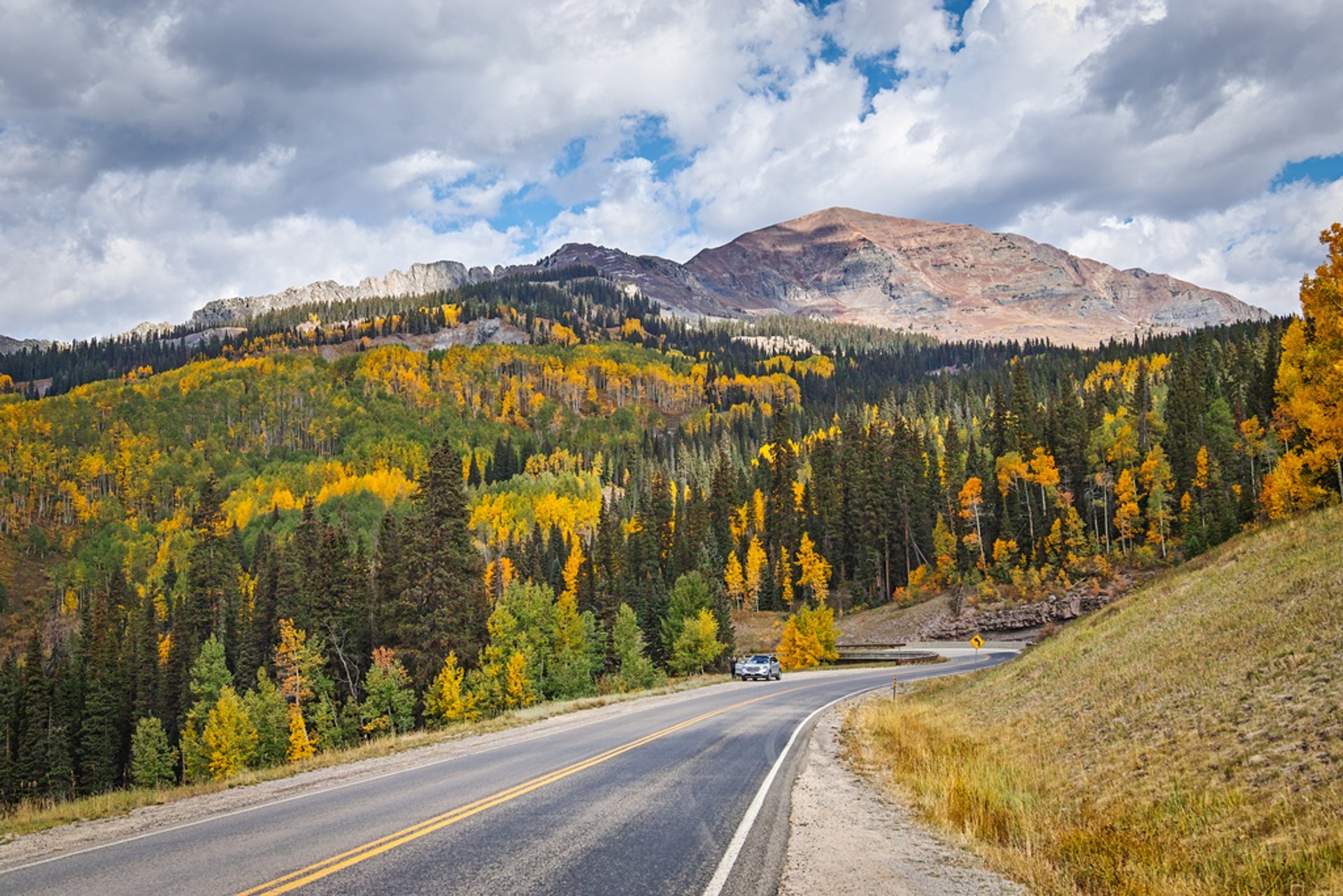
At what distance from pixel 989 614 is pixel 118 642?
90645mm

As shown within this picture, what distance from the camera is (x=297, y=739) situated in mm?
43500

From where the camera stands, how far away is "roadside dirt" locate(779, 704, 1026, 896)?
23.8 feet

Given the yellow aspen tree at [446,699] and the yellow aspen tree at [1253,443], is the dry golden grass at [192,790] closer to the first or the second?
the yellow aspen tree at [446,699]

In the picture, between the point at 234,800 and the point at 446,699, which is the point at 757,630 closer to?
the point at 446,699

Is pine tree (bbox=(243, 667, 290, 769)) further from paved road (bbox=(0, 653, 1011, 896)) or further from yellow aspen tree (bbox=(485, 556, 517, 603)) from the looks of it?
yellow aspen tree (bbox=(485, 556, 517, 603))

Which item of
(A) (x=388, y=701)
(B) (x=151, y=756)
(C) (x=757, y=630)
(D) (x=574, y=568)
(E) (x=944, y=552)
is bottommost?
(C) (x=757, y=630)

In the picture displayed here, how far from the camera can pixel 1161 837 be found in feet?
29.0

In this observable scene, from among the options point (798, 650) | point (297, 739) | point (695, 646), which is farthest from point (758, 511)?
point (297, 739)

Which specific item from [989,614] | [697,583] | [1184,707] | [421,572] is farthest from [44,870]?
[989,614]

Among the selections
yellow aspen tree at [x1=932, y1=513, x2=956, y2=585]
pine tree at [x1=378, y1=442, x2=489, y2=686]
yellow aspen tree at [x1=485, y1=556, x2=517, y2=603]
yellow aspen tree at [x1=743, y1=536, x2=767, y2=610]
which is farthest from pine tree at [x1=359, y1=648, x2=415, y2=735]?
yellow aspen tree at [x1=485, y1=556, x2=517, y2=603]

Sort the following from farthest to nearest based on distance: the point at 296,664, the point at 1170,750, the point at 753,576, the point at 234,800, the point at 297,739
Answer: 1. the point at 753,576
2. the point at 296,664
3. the point at 297,739
4. the point at 234,800
5. the point at 1170,750

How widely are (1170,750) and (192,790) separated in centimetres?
1762

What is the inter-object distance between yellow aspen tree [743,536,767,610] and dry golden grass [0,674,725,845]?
248ft

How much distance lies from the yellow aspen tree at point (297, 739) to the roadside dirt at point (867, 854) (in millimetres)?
40430
